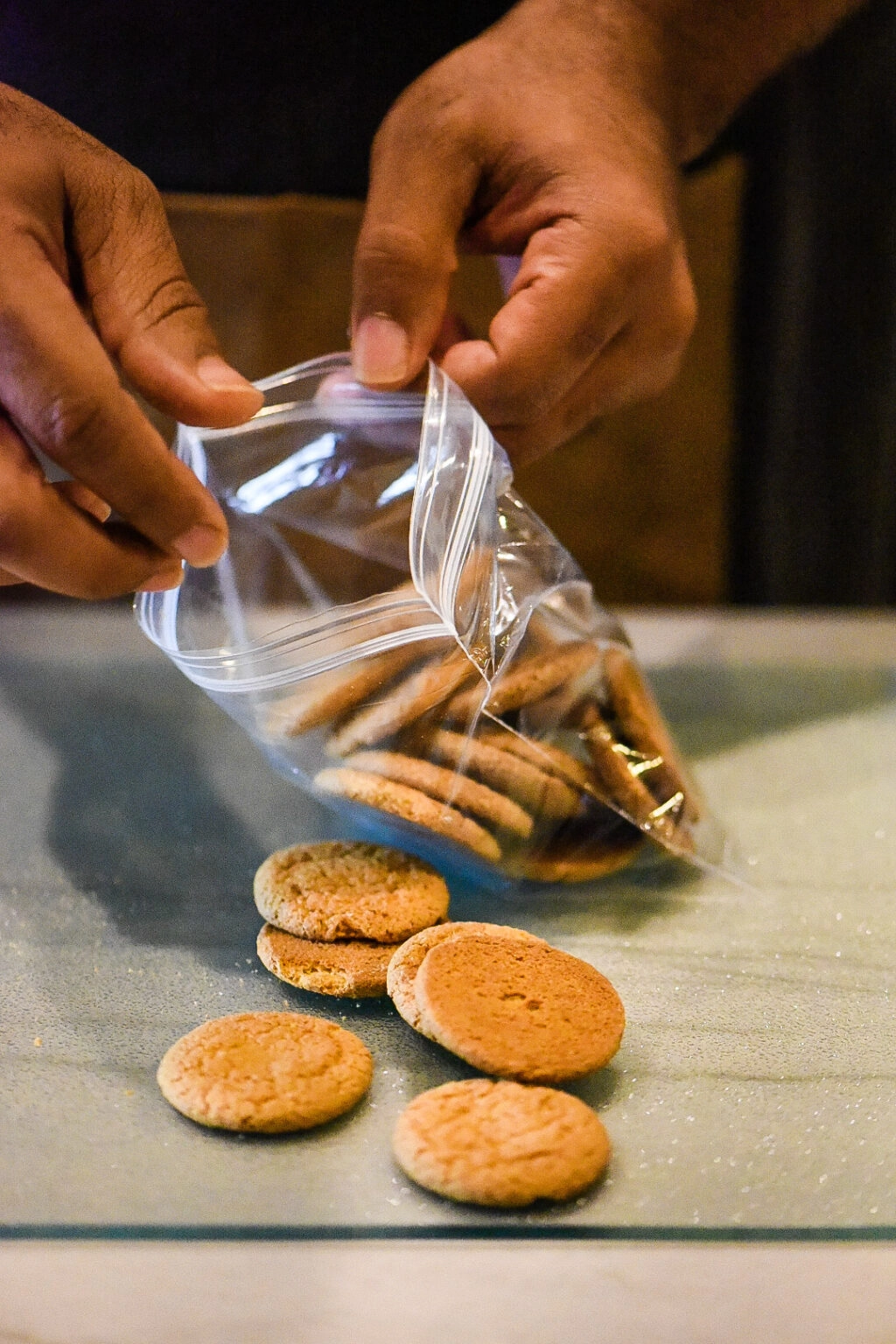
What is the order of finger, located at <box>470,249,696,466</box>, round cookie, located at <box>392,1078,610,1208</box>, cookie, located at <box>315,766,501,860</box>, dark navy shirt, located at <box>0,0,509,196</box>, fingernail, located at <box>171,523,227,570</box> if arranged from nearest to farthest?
1. round cookie, located at <box>392,1078,610,1208</box>
2. fingernail, located at <box>171,523,227,570</box>
3. cookie, located at <box>315,766,501,860</box>
4. finger, located at <box>470,249,696,466</box>
5. dark navy shirt, located at <box>0,0,509,196</box>

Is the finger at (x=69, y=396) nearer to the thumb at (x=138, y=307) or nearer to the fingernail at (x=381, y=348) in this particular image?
the thumb at (x=138, y=307)

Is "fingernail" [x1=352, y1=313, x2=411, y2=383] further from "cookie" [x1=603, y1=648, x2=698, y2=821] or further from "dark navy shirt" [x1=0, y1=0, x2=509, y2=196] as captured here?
"dark navy shirt" [x1=0, y1=0, x2=509, y2=196]

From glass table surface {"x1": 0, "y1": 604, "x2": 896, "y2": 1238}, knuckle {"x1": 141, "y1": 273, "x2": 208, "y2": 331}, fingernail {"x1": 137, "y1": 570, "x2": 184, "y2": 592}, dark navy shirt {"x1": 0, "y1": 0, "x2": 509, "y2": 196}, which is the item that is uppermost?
dark navy shirt {"x1": 0, "y1": 0, "x2": 509, "y2": 196}

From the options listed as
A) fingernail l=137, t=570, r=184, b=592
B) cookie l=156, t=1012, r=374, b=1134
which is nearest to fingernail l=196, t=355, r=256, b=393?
fingernail l=137, t=570, r=184, b=592

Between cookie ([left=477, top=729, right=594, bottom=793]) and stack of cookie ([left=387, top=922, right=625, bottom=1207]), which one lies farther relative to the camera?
cookie ([left=477, top=729, right=594, bottom=793])

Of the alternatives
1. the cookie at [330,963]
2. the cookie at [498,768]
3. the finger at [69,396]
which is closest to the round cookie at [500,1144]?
the cookie at [330,963]

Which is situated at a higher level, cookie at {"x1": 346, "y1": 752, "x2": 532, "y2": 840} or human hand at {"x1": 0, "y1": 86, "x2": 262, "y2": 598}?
human hand at {"x1": 0, "y1": 86, "x2": 262, "y2": 598}
